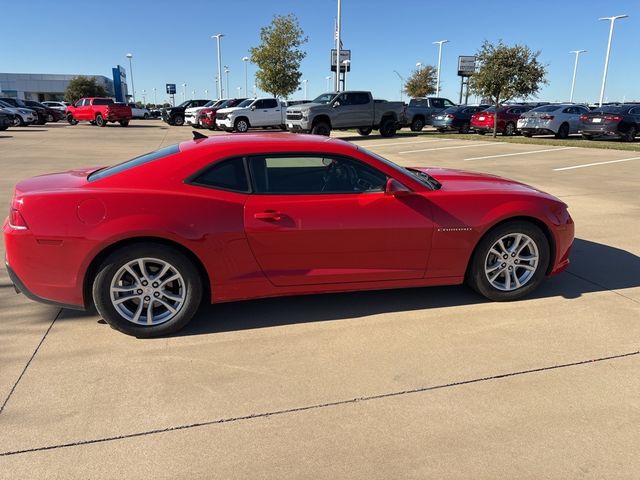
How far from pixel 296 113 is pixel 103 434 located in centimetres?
2007

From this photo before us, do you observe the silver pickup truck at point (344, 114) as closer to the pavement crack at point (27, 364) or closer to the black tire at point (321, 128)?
the black tire at point (321, 128)

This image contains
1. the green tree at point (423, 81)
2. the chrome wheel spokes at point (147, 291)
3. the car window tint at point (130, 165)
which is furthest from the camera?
the green tree at point (423, 81)

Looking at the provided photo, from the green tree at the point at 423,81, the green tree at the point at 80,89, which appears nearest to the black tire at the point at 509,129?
the green tree at the point at 423,81

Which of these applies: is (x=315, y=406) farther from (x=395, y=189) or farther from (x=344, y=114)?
(x=344, y=114)

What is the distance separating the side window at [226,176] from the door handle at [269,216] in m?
0.22

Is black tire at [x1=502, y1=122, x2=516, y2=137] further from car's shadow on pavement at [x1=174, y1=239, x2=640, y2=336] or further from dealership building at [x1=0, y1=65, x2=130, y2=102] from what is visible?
dealership building at [x1=0, y1=65, x2=130, y2=102]

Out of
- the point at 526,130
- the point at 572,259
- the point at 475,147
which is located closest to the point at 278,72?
the point at 526,130

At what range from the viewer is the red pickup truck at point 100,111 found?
110 feet

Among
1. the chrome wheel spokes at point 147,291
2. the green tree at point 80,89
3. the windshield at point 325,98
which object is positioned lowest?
the chrome wheel spokes at point 147,291

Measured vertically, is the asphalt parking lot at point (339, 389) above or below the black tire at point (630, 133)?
below

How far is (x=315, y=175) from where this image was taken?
12.7 feet

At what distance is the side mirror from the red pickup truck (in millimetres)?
34150

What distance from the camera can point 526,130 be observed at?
22.8 m

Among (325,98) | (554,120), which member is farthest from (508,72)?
(325,98)
